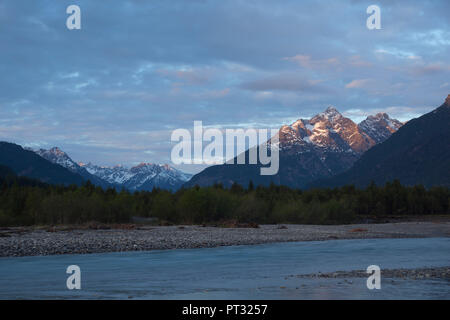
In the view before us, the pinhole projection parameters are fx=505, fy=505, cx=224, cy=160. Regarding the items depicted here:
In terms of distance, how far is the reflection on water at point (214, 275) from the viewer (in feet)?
62.8

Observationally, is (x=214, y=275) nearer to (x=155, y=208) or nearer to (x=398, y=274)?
(x=398, y=274)

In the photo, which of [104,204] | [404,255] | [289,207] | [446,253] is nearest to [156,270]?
[404,255]

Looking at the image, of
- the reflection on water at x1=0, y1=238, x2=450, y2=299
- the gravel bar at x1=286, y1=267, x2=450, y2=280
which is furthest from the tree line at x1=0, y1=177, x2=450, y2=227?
the gravel bar at x1=286, y1=267, x2=450, y2=280

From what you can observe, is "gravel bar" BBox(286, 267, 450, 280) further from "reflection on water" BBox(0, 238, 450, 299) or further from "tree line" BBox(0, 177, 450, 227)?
"tree line" BBox(0, 177, 450, 227)

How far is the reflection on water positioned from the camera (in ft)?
62.8

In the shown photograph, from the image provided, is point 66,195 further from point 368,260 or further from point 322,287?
point 322,287

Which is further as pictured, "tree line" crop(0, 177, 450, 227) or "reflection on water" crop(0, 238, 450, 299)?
"tree line" crop(0, 177, 450, 227)

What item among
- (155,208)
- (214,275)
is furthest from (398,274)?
(155,208)

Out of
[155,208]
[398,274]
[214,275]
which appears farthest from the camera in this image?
[155,208]

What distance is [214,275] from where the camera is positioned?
25.9 meters

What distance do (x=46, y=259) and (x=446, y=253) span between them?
2948cm

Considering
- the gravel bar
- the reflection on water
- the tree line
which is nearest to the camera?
the reflection on water

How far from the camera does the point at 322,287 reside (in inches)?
809

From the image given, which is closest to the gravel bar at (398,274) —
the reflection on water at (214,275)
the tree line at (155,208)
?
the reflection on water at (214,275)
